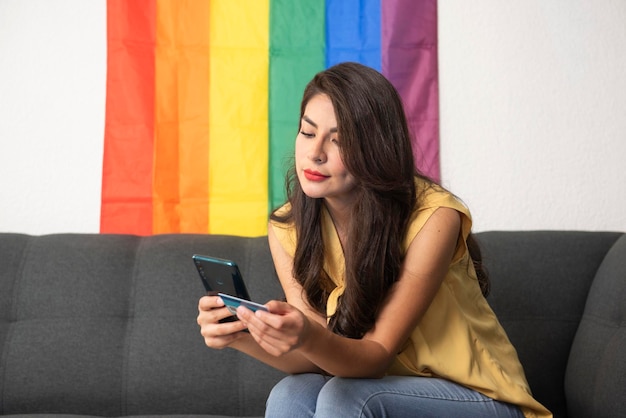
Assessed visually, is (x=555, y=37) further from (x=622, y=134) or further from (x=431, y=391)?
(x=431, y=391)

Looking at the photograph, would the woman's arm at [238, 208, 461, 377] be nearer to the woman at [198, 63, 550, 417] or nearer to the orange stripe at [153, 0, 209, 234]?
the woman at [198, 63, 550, 417]

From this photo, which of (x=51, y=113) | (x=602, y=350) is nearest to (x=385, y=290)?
(x=602, y=350)

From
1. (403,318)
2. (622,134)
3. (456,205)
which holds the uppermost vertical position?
(622,134)

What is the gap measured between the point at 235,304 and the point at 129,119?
1.25 metres

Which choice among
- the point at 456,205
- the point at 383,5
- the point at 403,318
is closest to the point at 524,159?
the point at 383,5

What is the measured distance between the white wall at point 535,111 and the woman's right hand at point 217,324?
1180mm

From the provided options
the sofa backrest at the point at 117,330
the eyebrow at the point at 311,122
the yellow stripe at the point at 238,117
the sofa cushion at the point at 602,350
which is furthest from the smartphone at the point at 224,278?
Answer: the yellow stripe at the point at 238,117

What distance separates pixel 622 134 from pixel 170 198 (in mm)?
1402

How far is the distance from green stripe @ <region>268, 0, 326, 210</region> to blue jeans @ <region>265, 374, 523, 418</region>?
1025 mm

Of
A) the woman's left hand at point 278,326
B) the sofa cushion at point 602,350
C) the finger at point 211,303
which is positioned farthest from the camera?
the sofa cushion at point 602,350

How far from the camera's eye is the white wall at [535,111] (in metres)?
2.47

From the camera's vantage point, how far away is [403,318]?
60.1 inches

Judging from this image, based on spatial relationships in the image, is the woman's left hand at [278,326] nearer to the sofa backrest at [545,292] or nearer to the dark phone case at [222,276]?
the dark phone case at [222,276]

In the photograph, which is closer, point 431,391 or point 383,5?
point 431,391
